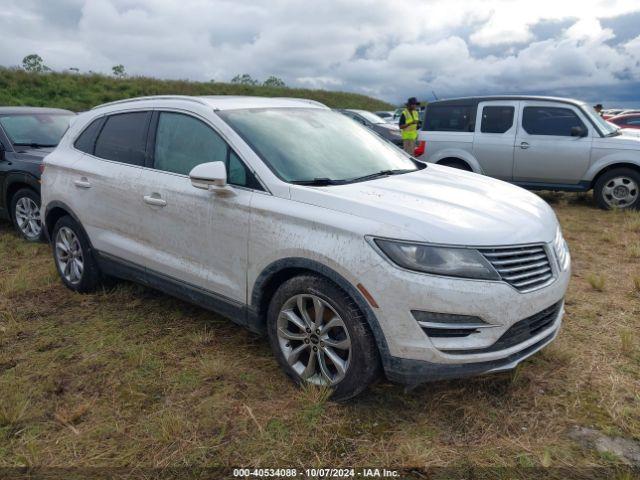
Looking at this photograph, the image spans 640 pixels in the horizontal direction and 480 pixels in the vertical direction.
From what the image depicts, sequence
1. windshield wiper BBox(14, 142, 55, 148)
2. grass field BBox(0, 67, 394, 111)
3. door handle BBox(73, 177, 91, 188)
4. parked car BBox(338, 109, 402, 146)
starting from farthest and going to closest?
grass field BBox(0, 67, 394, 111), parked car BBox(338, 109, 402, 146), windshield wiper BBox(14, 142, 55, 148), door handle BBox(73, 177, 91, 188)

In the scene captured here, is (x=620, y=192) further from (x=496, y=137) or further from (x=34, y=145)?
(x=34, y=145)

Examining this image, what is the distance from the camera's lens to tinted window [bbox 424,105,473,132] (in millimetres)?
8781

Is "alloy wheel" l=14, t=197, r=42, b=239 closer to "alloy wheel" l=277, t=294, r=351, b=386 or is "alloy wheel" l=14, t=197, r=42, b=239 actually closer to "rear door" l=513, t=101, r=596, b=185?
"alloy wheel" l=277, t=294, r=351, b=386

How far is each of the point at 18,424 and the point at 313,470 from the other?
1.66 m

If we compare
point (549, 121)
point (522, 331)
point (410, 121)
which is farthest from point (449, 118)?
point (522, 331)

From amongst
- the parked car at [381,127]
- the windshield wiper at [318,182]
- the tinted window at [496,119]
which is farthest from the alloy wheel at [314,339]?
the parked car at [381,127]

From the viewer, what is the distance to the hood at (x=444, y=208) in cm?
261

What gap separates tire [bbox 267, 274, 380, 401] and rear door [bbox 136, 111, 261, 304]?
36cm

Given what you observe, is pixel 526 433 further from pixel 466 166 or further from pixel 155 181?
pixel 466 166

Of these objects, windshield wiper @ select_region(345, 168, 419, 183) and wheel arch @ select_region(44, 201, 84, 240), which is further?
wheel arch @ select_region(44, 201, 84, 240)

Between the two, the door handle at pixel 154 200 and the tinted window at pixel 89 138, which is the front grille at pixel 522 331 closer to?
the door handle at pixel 154 200

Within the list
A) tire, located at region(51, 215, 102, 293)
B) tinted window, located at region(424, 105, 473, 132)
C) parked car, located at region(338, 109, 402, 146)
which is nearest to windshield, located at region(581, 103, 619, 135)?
tinted window, located at region(424, 105, 473, 132)

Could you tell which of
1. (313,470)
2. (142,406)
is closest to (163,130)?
(142,406)

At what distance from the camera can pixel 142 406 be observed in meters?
2.99
